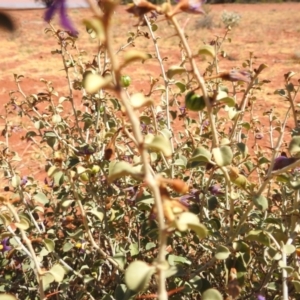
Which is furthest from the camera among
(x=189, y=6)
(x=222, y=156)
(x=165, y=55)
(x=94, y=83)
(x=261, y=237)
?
(x=165, y=55)

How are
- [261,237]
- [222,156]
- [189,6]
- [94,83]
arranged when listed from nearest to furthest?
[94,83] → [189,6] → [222,156] → [261,237]

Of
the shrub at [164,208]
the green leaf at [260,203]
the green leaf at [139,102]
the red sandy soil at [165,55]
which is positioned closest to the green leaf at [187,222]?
the shrub at [164,208]

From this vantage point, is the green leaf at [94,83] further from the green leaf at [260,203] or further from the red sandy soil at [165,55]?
the red sandy soil at [165,55]

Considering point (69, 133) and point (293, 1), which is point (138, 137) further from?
point (293, 1)

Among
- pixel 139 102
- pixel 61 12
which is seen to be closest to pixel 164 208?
pixel 139 102

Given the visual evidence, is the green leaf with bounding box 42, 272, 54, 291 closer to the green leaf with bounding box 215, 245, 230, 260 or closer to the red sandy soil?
the green leaf with bounding box 215, 245, 230, 260

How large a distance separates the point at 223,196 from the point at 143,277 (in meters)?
0.86

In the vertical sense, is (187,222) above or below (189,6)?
below

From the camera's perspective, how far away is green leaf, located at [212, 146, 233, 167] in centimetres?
85

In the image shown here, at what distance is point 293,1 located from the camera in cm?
2558

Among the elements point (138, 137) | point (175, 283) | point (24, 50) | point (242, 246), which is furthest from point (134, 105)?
point (24, 50)

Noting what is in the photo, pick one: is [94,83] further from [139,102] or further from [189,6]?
[189,6]

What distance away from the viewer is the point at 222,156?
2.82 ft

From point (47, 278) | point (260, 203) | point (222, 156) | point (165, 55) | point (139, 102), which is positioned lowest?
point (165, 55)
